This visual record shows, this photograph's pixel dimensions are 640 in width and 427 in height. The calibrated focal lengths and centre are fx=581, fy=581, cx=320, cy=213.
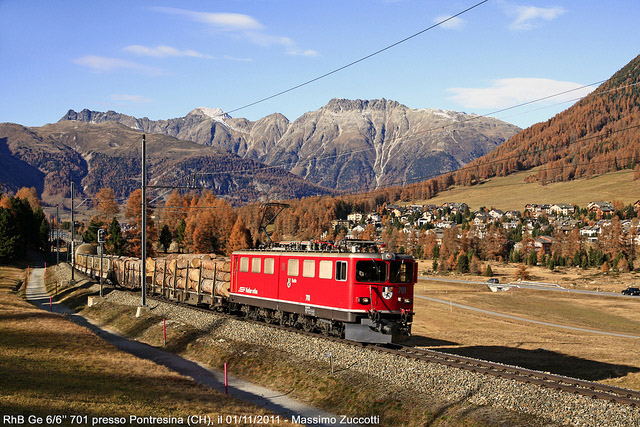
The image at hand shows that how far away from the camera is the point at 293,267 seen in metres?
29.0

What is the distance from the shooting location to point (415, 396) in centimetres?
1941

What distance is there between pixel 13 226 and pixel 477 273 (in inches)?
3752

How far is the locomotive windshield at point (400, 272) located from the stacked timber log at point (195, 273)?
14466mm

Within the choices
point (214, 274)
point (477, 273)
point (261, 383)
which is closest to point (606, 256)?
point (477, 273)

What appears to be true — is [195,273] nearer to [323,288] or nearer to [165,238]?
[323,288]

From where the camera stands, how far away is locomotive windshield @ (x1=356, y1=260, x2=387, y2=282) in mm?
24816

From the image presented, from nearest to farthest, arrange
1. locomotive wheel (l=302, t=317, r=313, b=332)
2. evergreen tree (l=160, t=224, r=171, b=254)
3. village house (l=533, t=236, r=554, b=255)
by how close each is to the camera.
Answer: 1. locomotive wheel (l=302, t=317, r=313, b=332)
2. evergreen tree (l=160, t=224, r=171, b=254)
3. village house (l=533, t=236, r=554, b=255)

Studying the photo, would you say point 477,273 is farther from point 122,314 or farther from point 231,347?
point 231,347

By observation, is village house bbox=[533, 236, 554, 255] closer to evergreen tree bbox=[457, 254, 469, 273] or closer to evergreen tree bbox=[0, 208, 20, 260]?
evergreen tree bbox=[457, 254, 469, 273]

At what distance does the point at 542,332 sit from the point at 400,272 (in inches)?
1149

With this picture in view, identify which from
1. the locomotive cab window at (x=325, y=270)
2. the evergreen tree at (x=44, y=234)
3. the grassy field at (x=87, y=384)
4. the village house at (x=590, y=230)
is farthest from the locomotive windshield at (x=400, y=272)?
the village house at (x=590, y=230)

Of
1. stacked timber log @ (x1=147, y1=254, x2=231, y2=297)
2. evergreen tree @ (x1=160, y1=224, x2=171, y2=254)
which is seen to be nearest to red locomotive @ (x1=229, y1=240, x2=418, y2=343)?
stacked timber log @ (x1=147, y1=254, x2=231, y2=297)

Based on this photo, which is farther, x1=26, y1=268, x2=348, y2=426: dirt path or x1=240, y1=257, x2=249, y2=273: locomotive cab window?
x1=240, y1=257, x2=249, y2=273: locomotive cab window

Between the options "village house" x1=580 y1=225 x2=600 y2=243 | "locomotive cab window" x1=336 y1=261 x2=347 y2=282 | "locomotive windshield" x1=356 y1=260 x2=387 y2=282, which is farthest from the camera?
"village house" x1=580 y1=225 x2=600 y2=243
